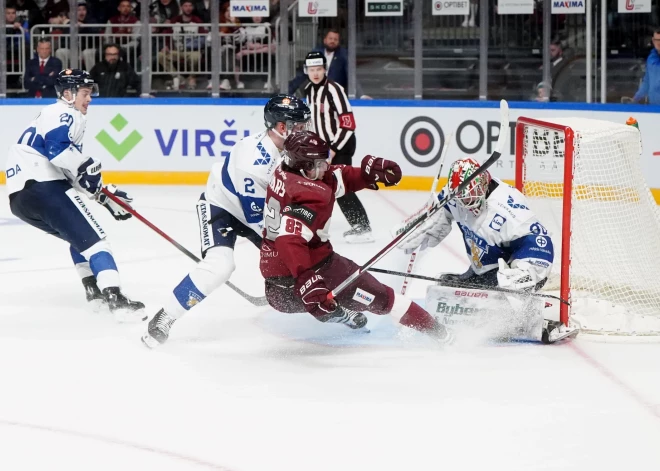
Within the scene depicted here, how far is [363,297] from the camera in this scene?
12.5 ft

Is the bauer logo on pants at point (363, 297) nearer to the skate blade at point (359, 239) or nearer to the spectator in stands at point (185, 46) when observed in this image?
the skate blade at point (359, 239)

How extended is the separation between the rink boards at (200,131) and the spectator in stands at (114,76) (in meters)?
0.16

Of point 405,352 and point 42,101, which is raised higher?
point 42,101

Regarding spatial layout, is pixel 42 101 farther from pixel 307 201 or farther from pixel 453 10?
pixel 307 201

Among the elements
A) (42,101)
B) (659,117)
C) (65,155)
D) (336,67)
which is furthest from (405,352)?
(42,101)

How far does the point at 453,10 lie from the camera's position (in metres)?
8.63

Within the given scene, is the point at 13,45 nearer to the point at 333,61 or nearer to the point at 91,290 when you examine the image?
the point at 333,61

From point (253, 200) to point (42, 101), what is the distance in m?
5.15

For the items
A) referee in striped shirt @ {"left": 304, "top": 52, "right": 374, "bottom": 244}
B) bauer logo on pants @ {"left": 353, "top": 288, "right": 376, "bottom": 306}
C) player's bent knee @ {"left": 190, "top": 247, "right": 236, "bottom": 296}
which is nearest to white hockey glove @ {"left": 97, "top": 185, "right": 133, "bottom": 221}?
player's bent knee @ {"left": 190, "top": 247, "right": 236, "bottom": 296}

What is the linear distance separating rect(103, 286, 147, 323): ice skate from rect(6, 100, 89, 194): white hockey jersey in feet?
1.82

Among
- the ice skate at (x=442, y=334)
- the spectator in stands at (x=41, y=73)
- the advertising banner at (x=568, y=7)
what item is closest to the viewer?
the ice skate at (x=442, y=334)

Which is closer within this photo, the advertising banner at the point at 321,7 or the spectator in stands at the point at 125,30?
the advertising banner at the point at 321,7

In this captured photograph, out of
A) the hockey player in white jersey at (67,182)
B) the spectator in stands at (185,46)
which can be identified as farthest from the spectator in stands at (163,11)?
the hockey player in white jersey at (67,182)

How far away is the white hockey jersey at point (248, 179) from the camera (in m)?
4.02
